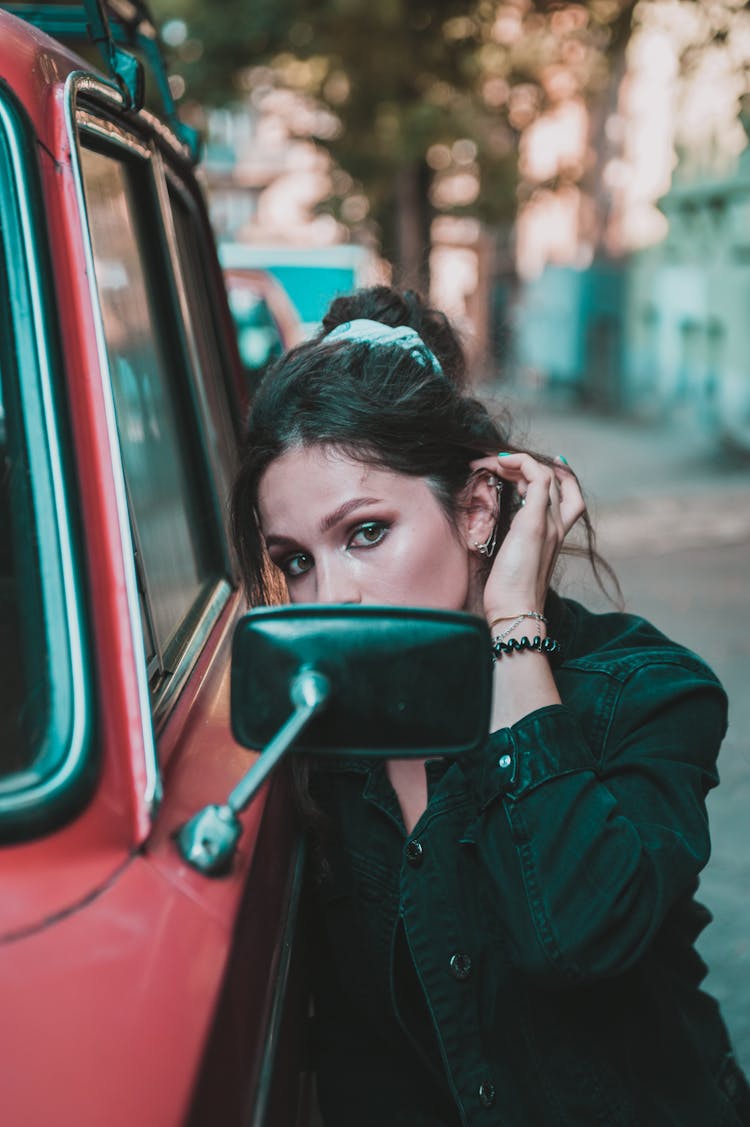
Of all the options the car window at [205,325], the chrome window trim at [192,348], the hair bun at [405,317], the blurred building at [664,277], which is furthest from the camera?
the blurred building at [664,277]

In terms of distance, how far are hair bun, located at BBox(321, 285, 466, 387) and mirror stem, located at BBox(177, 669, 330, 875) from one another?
0.99 m

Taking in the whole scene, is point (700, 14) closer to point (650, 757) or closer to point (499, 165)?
point (650, 757)

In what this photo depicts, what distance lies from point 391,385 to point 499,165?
882 inches

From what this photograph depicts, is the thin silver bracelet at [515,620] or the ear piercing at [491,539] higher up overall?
the ear piercing at [491,539]

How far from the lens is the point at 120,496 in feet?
4.22

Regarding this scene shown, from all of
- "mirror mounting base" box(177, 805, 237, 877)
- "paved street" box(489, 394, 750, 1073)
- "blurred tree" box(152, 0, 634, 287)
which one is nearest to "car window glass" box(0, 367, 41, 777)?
"mirror mounting base" box(177, 805, 237, 877)

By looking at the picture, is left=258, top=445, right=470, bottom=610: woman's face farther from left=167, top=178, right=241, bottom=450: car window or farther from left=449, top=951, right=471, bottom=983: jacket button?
left=167, top=178, right=241, bottom=450: car window

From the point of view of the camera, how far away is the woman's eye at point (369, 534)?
5.69ft

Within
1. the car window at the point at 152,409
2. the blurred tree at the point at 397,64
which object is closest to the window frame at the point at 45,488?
the car window at the point at 152,409

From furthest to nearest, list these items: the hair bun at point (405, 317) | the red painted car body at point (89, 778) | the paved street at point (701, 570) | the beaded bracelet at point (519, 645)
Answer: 1. the paved street at point (701, 570)
2. the hair bun at point (405, 317)
3. the beaded bracelet at point (519, 645)
4. the red painted car body at point (89, 778)

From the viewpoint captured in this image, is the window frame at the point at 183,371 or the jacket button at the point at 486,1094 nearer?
the window frame at the point at 183,371

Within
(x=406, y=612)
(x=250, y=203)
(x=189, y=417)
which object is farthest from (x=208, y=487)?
(x=250, y=203)

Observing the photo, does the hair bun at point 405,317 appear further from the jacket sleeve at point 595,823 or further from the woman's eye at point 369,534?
the jacket sleeve at point 595,823

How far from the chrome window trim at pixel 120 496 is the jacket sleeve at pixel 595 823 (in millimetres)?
494
